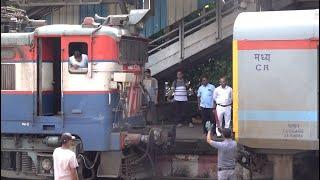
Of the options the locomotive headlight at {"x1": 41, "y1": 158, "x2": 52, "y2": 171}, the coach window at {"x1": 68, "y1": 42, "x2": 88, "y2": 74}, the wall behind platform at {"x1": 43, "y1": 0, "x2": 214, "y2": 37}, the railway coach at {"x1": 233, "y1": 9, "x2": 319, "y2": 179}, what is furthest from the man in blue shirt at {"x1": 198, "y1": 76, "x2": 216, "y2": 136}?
the railway coach at {"x1": 233, "y1": 9, "x2": 319, "y2": 179}

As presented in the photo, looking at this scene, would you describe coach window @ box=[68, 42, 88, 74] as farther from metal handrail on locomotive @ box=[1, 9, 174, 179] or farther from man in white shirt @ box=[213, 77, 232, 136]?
man in white shirt @ box=[213, 77, 232, 136]

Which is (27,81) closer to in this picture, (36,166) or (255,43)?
(36,166)

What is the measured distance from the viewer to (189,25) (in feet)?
51.1

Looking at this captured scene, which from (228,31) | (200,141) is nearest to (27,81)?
(200,141)

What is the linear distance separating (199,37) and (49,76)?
5.66 metres

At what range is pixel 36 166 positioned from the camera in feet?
32.6

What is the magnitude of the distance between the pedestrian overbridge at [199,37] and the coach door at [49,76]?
503 cm

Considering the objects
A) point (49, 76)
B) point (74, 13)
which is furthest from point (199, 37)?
point (49, 76)

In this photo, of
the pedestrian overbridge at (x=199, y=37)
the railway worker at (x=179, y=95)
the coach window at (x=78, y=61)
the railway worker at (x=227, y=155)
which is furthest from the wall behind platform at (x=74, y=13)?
the railway worker at (x=227, y=155)

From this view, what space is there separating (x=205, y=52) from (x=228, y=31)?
93 centimetres

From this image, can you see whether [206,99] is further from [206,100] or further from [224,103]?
[224,103]

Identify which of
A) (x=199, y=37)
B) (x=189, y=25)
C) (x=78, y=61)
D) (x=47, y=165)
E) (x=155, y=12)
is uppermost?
(x=155, y=12)

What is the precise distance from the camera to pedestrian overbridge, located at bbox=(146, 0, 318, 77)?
47.9 ft

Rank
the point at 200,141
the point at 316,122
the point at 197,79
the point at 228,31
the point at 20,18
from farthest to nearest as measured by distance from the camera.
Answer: the point at 197,79
the point at 228,31
the point at 200,141
the point at 20,18
the point at 316,122
